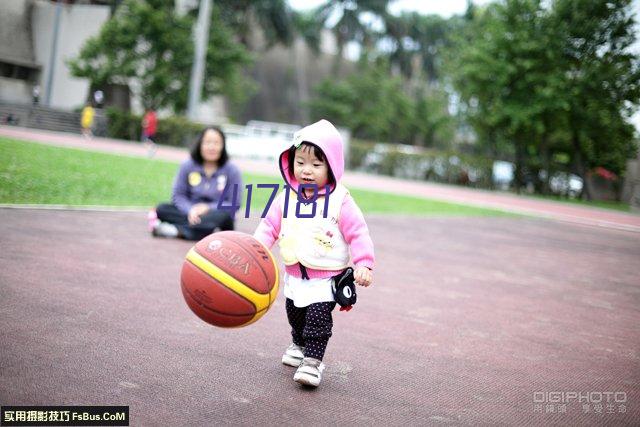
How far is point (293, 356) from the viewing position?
3.88 meters

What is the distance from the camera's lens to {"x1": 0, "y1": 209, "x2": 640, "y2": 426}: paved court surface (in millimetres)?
3205

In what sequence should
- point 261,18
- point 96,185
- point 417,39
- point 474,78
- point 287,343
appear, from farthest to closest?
1. point 417,39
2. point 261,18
3. point 474,78
4. point 96,185
5. point 287,343

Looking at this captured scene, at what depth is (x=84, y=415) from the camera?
111 inches

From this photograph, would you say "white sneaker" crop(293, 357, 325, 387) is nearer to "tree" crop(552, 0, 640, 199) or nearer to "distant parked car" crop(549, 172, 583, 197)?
"tree" crop(552, 0, 640, 199)

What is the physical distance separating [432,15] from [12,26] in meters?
46.9

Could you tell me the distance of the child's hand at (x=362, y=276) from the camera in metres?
3.49

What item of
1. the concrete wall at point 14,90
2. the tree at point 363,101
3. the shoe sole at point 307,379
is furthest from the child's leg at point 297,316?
the tree at point 363,101

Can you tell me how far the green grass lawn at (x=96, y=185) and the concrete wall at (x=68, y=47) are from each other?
12.2m

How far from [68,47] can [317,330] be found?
35.9 meters

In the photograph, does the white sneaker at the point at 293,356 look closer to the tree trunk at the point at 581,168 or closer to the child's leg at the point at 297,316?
the child's leg at the point at 297,316

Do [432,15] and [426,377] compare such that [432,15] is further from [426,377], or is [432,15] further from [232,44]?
[426,377]

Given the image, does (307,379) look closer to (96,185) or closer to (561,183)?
(96,185)

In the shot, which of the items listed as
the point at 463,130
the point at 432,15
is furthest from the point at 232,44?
the point at 432,15

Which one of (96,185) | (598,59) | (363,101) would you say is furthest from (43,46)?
(363,101)
